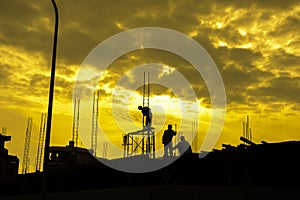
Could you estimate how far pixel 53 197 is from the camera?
70.4 ft

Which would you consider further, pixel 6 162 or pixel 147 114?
pixel 6 162

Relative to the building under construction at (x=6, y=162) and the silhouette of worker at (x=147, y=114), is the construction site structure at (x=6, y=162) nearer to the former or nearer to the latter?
the building under construction at (x=6, y=162)

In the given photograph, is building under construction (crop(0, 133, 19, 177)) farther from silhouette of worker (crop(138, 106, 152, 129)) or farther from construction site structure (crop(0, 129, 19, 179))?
silhouette of worker (crop(138, 106, 152, 129))

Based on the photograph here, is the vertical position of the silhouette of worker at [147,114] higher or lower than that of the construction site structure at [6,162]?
higher

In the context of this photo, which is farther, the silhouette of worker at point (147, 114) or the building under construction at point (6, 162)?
the building under construction at point (6, 162)

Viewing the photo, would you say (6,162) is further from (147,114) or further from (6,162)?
(147,114)

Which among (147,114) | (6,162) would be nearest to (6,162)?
(6,162)

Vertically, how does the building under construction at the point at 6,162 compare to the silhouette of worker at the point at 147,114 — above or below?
below

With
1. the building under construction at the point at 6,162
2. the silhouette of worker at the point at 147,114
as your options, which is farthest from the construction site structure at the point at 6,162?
the silhouette of worker at the point at 147,114

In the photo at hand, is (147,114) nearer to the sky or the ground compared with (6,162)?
nearer to the sky

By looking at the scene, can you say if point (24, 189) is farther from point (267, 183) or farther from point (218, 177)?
point (267, 183)

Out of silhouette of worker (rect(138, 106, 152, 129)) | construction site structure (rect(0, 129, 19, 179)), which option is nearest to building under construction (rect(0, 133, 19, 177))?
construction site structure (rect(0, 129, 19, 179))

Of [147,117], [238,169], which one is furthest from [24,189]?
[238,169]

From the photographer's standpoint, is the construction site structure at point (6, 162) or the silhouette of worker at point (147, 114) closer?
the silhouette of worker at point (147, 114)
